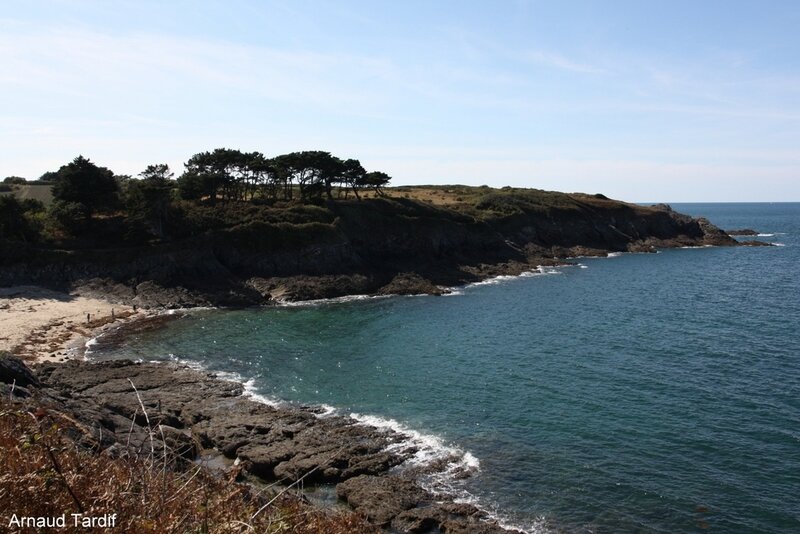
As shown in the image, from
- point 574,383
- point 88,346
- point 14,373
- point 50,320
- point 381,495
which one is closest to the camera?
point 381,495

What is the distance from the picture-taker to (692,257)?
113750mm

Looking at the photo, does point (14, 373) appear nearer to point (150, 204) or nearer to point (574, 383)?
point (574, 383)

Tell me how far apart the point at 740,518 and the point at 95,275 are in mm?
70673

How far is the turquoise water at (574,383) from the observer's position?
25.2 metres

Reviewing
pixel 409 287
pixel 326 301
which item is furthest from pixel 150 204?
pixel 409 287

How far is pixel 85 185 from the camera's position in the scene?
74438 millimetres

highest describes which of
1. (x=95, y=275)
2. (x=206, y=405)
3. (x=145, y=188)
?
(x=145, y=188)

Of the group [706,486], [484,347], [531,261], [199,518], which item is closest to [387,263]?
[531,261]

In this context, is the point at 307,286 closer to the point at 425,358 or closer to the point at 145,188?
the point at 145,188

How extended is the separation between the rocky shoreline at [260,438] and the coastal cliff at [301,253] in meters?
29.7

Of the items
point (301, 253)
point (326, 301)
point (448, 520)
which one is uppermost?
point (301, 253)

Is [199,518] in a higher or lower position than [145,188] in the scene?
lower

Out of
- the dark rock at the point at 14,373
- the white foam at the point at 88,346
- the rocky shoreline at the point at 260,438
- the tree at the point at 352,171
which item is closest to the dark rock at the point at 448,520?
the rocky shoreline at the point at 260,438

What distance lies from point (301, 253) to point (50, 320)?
33.8 m
